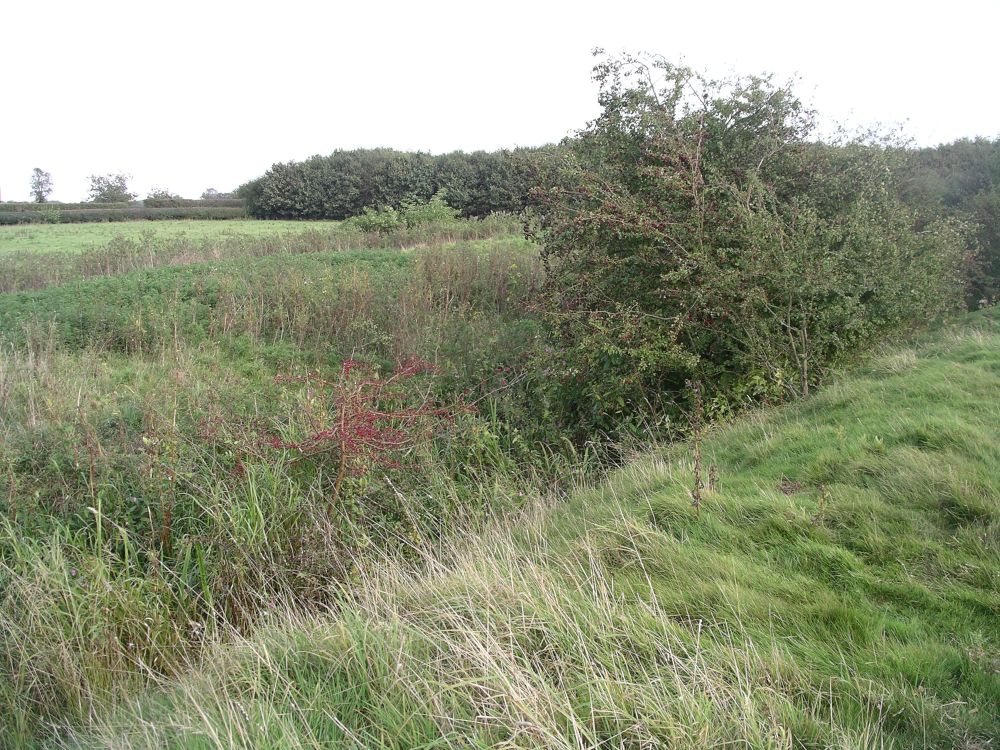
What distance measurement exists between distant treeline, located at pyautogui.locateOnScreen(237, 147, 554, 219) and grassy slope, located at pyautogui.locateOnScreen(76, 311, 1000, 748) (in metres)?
41.4

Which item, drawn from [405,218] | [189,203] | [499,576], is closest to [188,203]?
[189,203]

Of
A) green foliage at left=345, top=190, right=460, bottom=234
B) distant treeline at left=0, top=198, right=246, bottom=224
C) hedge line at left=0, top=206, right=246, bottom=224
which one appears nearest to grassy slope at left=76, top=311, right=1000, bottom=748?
green foliage at left=345, top=190, right=460, bottom=234

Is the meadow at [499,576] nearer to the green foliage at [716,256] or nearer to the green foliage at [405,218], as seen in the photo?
the green foliage at [716,256]

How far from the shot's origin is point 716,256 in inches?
309

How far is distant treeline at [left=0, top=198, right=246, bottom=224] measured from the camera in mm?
37500

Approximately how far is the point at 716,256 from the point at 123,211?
142 feet

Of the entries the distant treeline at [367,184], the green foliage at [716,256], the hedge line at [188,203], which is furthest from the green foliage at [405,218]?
the hedge line at [188,203]

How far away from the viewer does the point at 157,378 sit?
29.6 feet

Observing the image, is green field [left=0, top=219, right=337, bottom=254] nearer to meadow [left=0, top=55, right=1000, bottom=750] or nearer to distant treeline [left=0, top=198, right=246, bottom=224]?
distant treeline [left=0, top=198, right=246, bottom=224]

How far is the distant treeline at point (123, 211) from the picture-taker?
123ft

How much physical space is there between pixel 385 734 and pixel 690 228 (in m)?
6.71

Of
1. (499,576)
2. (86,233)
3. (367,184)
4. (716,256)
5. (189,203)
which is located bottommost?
(499,576)

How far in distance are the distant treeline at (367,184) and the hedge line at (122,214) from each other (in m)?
1.86

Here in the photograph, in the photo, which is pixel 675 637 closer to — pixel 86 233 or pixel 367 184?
pixel 86 233
